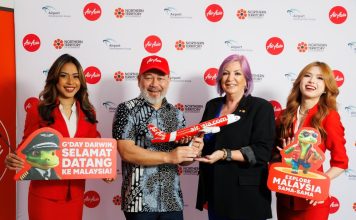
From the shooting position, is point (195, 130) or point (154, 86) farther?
point (154, 86)

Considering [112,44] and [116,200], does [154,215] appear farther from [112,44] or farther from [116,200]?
[112,44]

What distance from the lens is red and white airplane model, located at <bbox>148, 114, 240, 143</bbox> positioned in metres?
1.82

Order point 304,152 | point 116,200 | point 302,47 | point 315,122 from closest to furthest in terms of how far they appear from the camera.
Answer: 1. point 304,152
2. point 315,122
3. point 302,47
4. point 116,200

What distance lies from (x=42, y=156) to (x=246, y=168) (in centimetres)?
114

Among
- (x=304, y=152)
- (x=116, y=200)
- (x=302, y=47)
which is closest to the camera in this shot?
(x=304, y=152)

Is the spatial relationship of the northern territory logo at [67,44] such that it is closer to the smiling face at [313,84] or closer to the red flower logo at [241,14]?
the red flower logo at [241,14]

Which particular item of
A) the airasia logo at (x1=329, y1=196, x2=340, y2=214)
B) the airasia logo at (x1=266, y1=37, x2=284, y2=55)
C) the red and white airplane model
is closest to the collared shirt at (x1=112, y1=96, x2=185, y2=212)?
the red and white airplane model

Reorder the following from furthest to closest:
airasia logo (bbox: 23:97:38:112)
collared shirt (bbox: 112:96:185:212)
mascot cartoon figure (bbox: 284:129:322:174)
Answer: airasia logo (bbox: 23:97:38:112)
collared shirt (bbox: 112:96:185:212)
mascot cartoon figure (bbox: 284:129:322:174)

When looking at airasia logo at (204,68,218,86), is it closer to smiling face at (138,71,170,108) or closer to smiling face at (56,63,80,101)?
smiling face at (138,71,170,108)

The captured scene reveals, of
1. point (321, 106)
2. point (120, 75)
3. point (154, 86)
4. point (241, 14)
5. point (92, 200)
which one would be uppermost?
point (241, 14)

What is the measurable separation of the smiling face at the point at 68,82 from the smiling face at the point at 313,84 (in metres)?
1.39

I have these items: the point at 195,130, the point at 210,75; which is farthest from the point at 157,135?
the point at 210,75

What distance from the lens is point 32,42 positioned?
303 centimetres

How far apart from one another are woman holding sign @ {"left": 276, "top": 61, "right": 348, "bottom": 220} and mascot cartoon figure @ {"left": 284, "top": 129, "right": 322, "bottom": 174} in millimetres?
97
